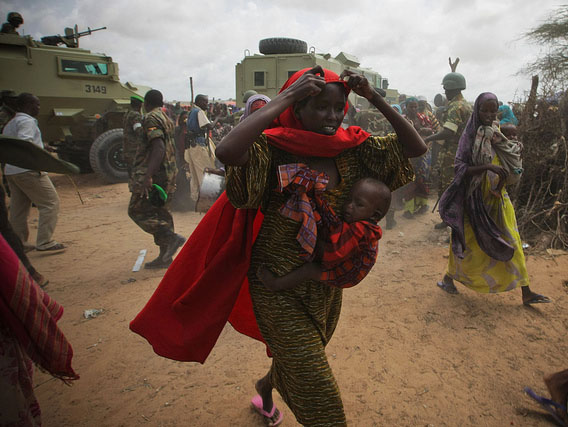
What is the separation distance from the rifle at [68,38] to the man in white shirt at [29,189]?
6.14m

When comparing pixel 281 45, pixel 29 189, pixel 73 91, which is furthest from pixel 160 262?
pixel 281 45

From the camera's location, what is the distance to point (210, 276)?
1637 millimetres

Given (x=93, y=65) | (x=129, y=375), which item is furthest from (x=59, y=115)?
(x=129, y=375)

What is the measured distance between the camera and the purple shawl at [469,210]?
3.13m

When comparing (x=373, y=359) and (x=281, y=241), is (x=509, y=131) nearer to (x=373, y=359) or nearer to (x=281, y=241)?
(x=373, y=359)

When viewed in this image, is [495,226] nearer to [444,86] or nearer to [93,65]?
[444,86]

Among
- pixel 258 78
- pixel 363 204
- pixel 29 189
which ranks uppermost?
pixel 258 78

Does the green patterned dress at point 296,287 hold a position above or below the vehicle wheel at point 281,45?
below

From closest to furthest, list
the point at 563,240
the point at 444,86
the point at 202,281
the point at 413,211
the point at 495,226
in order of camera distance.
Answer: the point at 202,281
the point at 495,226
the point at 563,240
the point at 444,86
the point at 413,211

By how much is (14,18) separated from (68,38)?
165 centimetres

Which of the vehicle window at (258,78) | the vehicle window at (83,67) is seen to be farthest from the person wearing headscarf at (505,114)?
the vehicle window at (83,67)

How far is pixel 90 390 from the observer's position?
2.45 metres

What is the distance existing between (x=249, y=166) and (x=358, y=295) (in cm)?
285

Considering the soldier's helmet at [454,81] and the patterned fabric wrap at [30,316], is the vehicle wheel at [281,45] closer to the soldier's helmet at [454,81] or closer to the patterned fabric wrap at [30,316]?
the soldier's helmet at [454,81]
